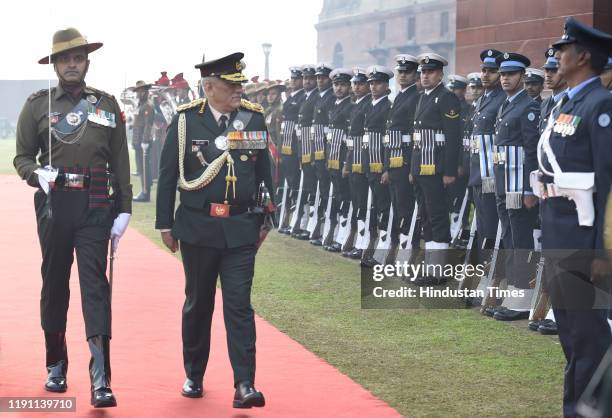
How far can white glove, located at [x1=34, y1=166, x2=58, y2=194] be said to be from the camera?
6.88 metres

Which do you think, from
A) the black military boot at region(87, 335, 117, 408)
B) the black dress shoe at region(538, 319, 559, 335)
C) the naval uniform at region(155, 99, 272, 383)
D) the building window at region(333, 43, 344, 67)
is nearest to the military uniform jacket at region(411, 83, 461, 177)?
the black dress shoe at region(538, 319, 559, 335)

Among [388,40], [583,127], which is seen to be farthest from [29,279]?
[388,40]

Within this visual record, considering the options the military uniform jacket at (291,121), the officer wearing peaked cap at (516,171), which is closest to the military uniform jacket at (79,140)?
the officer wearing peaked cap at (516,171)

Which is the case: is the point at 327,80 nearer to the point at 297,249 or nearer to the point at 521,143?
the point at 297,249

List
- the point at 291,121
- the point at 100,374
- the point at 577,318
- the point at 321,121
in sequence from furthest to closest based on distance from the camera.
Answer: the point at 291,121
the point at 321,121
the point at 100,374
the point at 577,318

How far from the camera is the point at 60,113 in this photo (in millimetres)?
7047

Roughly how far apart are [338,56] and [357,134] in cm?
6023

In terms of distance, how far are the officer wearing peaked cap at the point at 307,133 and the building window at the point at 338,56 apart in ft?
187

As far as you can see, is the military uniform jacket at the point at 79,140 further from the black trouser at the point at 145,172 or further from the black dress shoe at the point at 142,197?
the black dress shoe at the point at 142,197

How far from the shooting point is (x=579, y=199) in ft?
20.2

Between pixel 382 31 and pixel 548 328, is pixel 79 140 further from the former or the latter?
pixel 382 31

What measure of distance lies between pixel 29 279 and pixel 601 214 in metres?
7.53

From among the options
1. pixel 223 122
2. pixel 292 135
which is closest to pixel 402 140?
pixel 292 135

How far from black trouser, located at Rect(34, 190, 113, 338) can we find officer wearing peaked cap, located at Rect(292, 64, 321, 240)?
884cm
